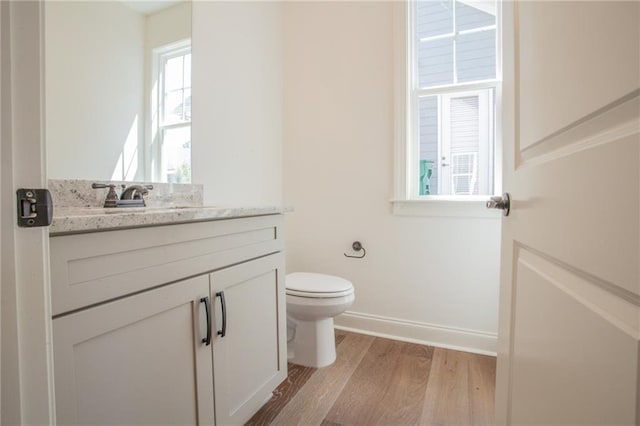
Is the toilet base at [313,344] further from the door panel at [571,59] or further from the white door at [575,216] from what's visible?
the door panel at [571,59]

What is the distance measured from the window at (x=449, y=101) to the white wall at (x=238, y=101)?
924mm

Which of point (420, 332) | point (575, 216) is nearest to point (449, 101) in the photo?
point (420, 332)

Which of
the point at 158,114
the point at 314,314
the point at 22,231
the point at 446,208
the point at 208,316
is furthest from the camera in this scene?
the point at 446,208

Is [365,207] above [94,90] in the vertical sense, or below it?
below

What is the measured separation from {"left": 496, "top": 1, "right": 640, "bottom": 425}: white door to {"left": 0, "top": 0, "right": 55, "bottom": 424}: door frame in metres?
0.74

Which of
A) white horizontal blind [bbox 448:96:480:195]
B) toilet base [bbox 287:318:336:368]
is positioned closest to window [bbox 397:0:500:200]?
white horizontal blind [bbox 448:96:480:195]

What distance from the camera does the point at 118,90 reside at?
1.38 metres

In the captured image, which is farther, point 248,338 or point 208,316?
point 248,338

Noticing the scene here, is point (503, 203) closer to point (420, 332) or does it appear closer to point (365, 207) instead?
point (365, 207)

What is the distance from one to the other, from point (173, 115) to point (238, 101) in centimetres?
51

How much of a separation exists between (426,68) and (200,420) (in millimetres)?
2256

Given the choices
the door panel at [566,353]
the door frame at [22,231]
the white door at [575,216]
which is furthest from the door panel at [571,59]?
the door frame at [22,231]

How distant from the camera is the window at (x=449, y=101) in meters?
2.00

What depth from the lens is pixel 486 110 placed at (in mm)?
1997
